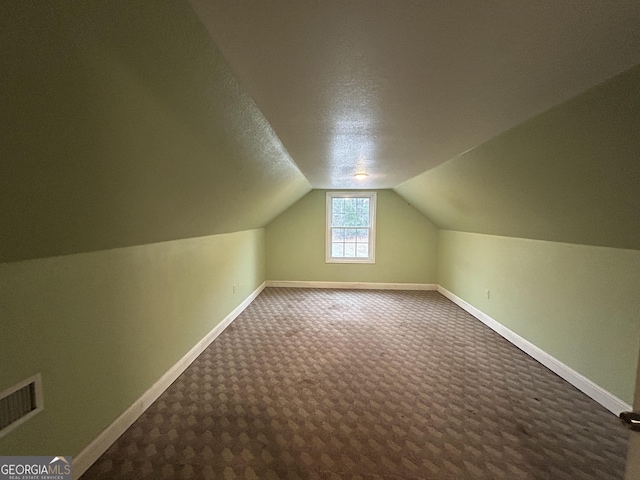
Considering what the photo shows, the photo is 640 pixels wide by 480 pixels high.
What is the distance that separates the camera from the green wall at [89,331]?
1295mm

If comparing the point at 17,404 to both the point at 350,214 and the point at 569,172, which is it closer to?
the point at 569,172

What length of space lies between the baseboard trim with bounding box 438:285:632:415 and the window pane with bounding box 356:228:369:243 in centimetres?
244

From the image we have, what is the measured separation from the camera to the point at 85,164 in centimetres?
114

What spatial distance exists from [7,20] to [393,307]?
4708 millimetres

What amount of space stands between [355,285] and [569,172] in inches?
175

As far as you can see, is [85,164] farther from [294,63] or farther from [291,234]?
[291,234]

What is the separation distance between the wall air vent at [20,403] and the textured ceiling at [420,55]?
1.72 m

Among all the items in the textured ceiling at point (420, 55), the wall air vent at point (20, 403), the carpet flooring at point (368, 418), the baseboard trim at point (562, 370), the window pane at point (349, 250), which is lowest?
the carpet flooring at point (368, 418)

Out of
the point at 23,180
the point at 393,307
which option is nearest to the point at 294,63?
the point at 23,180

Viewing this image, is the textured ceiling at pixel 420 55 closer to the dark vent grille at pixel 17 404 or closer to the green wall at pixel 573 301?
the green wall at pixel 573 301

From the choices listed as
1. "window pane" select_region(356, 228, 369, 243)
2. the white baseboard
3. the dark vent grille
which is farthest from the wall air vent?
"window pane" select_region(356, 228, 369, 243)

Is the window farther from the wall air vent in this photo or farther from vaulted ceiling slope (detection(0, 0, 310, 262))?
the wall air vent

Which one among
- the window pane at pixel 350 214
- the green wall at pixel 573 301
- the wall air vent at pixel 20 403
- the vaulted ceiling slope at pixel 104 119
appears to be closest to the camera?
the vaulted ceiling slope at pixel 104 119

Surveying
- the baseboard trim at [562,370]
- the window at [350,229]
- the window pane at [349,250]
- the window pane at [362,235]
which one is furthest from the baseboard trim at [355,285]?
the baseboard trim at [562,370]
